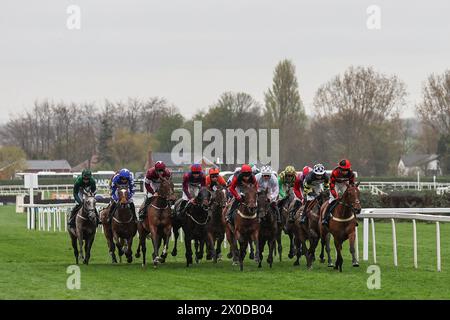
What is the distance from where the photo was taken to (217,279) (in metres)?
13.7

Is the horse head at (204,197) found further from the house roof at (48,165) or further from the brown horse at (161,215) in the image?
the house roof at (48,165)

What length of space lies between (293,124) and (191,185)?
56489mm

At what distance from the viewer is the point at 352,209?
49.4ft

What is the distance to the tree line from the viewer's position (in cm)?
6894

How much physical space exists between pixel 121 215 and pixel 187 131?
6165cm

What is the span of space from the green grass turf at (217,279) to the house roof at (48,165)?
67844mm

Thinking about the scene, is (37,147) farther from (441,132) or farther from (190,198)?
(190,198)

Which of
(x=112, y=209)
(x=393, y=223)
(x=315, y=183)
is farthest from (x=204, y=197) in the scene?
(x=393, y=223)

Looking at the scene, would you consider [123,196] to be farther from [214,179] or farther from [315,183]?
[315,183]

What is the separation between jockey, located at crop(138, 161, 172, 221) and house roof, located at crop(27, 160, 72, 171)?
70490mm

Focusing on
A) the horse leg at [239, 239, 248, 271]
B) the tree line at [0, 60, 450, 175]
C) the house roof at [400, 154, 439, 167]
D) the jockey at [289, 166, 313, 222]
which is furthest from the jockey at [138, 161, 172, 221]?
the house roof at [400, 154, 439, 167]

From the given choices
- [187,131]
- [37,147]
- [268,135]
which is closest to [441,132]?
[268,135]

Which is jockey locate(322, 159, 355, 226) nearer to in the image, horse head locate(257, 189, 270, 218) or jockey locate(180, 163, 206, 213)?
horse head locate(257, 189, 270, 218)

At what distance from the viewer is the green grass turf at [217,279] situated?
38.0 feet
